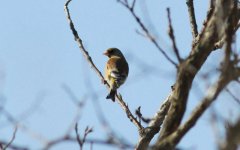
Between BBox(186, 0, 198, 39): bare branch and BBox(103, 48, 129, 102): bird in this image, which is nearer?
BBox(186, 0, 198, 39): bare branch

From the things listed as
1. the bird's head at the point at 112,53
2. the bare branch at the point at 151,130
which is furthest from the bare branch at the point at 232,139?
the bird's head at the point at 112,53

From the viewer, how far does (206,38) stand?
3.54m

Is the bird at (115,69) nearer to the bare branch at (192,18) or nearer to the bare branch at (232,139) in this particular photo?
the bare branch at (192,18)

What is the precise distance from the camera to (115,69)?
10336 millimetres

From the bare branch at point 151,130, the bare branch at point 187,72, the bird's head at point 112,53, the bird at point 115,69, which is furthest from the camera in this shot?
the bird's head at point 112,53

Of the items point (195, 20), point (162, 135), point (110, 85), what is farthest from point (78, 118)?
point (110, 85)

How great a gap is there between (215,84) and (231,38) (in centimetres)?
27

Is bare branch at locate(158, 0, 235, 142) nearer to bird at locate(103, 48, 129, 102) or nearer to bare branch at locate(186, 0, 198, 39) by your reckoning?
bare branch at locate(186, 0, 198, 39)

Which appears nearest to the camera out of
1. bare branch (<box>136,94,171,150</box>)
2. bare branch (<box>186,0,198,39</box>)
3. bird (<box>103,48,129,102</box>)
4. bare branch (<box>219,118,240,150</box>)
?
bare branch (<box>219,118,240,150</box>)

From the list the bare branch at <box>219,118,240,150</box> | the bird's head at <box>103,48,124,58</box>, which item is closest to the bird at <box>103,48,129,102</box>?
the bird's head at <box>103,48,124,58</box>

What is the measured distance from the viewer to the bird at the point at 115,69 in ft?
31.6

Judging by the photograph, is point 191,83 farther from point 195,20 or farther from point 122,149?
point 195,20

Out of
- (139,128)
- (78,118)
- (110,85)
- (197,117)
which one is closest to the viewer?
(197,117)

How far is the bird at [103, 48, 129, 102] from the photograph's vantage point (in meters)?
9.63
